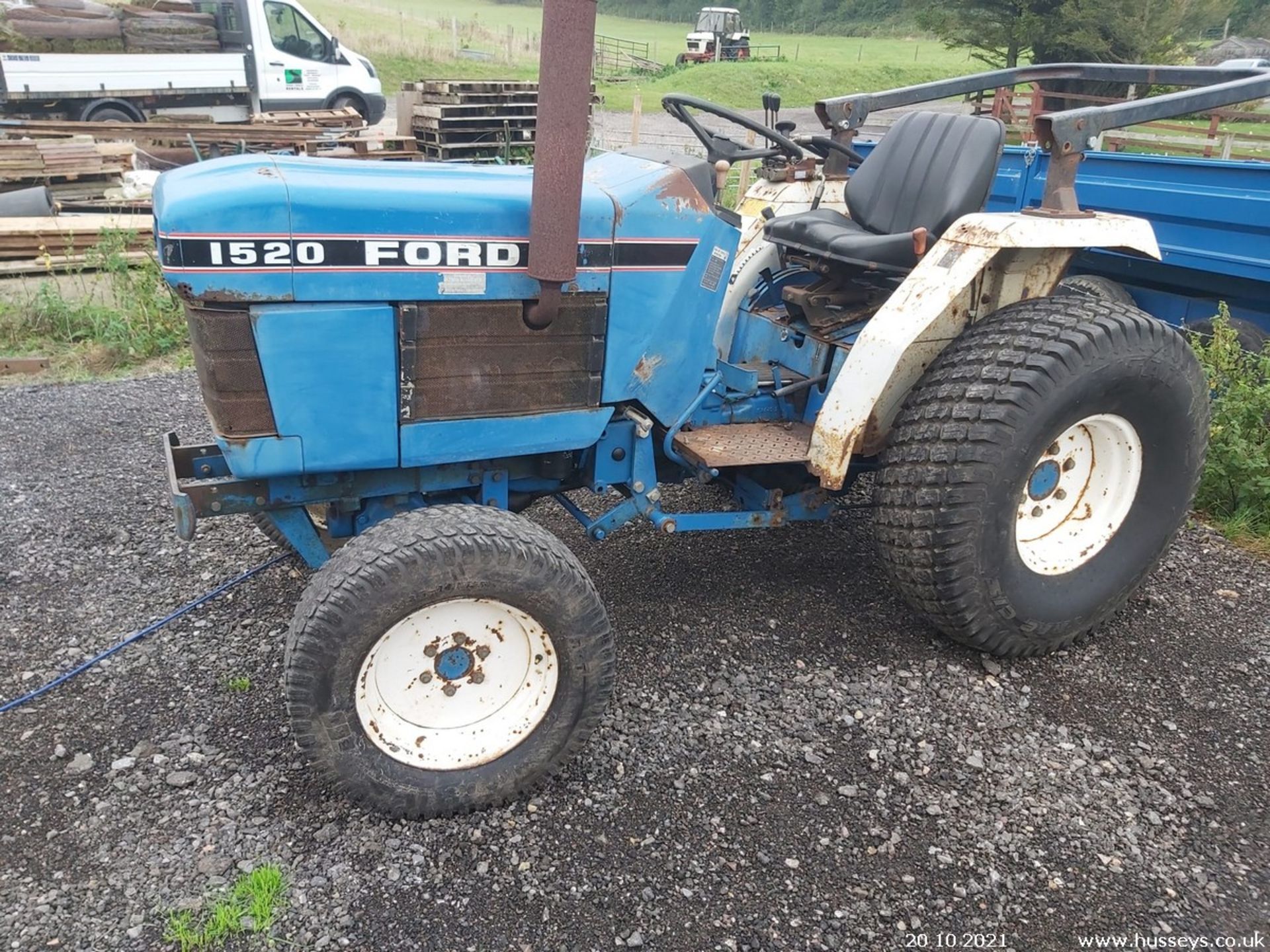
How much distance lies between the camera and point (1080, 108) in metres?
3.21

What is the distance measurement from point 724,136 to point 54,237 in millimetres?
5690

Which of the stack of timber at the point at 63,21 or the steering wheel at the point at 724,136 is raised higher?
the steering wheel at the point at 724,136

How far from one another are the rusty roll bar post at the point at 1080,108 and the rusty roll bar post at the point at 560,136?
4.39 feet

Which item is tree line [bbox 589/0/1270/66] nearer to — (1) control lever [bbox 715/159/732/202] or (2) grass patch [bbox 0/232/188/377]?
(2) grass patch [bbox 0/232/188/377]

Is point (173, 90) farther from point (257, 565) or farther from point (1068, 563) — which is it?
point (1068, 563)

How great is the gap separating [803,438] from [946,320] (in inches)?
20.9

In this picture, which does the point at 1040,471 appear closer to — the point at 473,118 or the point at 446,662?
the point at 446,662

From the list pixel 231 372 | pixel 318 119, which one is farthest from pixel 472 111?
pixel 231 372

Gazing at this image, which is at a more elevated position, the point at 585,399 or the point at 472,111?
the point at 585,399

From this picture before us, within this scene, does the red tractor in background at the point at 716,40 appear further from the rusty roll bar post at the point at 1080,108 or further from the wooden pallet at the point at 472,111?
the rusty roll bar post at the point at 1080,108

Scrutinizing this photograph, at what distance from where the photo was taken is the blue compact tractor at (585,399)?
2211mm

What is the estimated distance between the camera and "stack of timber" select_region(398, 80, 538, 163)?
10852 millimetres

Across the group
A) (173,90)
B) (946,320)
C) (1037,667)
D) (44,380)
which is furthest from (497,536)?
(173,90)

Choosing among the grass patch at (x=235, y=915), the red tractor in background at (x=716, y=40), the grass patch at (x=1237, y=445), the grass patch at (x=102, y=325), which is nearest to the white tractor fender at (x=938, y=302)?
the grass patch at (x=1237, y=445)
